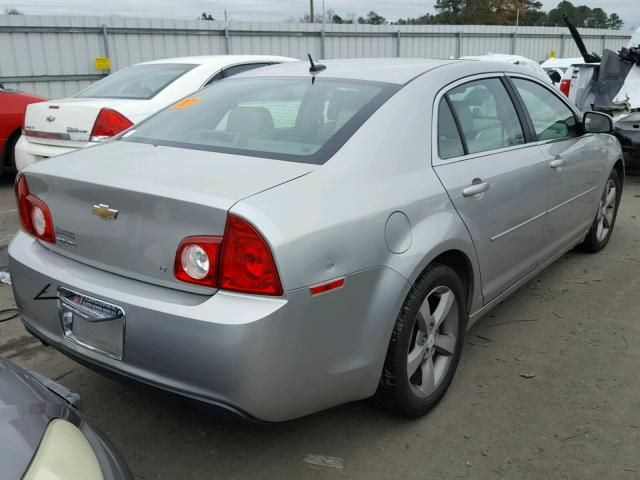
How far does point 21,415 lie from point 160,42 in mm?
14287

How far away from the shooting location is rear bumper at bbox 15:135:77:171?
596 cm

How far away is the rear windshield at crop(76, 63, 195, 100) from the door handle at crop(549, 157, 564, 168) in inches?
157

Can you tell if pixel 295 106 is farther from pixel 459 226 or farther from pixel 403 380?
pixel 403 380

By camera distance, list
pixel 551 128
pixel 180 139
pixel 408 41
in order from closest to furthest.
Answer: pixel 180 139
pixel 551 128
pixel 408 41

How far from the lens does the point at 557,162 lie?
371 centimetres

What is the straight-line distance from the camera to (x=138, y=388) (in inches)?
89.1

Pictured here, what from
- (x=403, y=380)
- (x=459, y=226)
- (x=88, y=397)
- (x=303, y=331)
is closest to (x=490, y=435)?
(x=403, y=380)

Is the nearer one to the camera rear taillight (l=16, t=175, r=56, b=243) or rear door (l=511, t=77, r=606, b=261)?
rear taillight (l=16, t=175, r=56, b=243)

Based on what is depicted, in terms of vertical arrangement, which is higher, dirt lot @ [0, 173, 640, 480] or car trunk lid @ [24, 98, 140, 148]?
car trunk lid @ [24, 98, 140, 148]

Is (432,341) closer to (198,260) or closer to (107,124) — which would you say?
(198,260)

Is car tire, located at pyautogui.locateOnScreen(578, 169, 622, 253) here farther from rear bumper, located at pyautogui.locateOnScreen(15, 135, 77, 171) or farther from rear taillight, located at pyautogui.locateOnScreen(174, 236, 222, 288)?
rear bumper, located at pyautogui.locateOnScreen(15, 135, 77, 171)

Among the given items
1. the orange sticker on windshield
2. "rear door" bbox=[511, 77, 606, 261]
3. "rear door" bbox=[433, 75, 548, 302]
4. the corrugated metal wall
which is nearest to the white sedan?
the orange sticker on windshield

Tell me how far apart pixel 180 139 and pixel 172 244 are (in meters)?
0.87

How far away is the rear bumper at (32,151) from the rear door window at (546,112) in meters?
4.21
